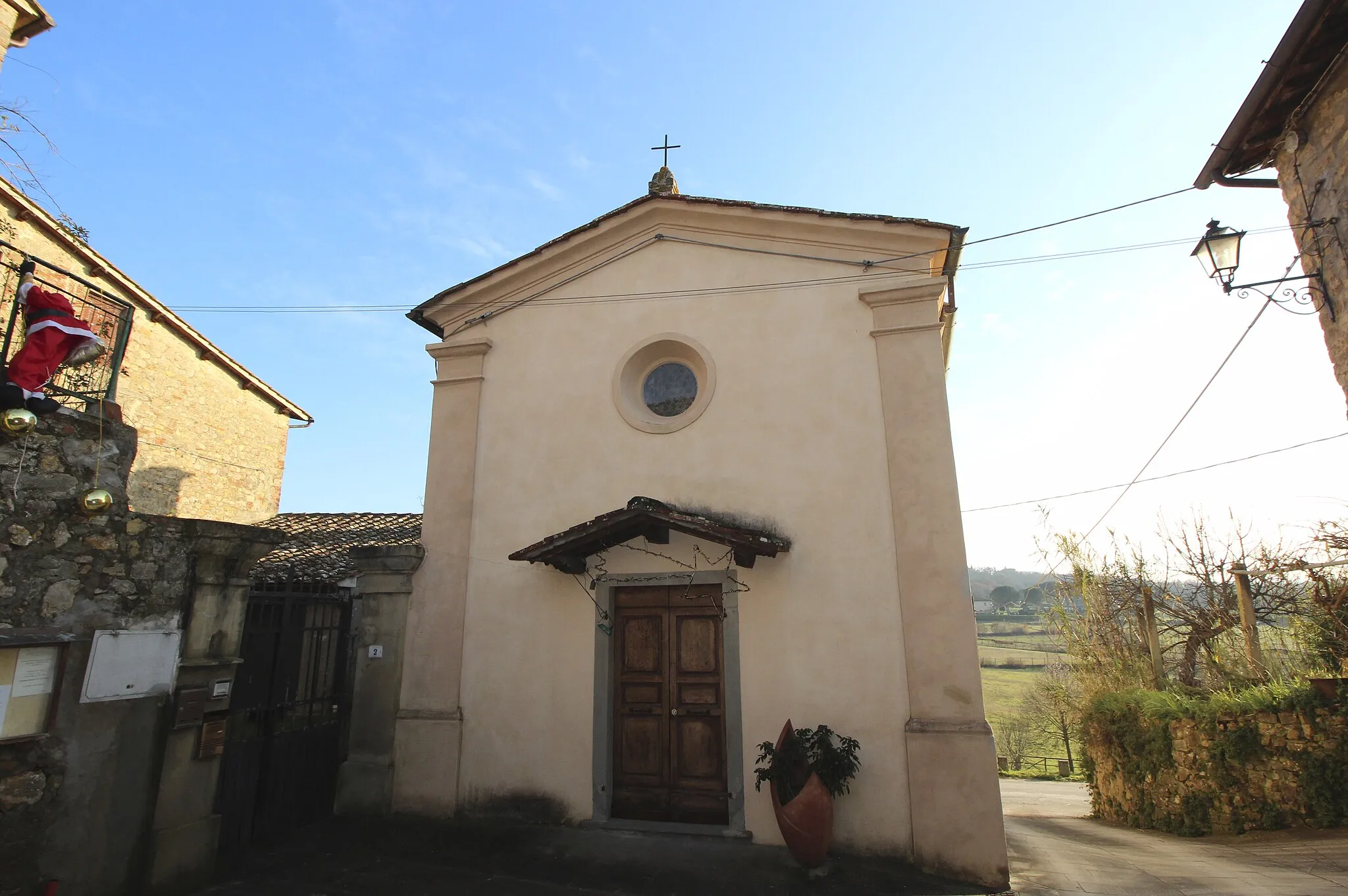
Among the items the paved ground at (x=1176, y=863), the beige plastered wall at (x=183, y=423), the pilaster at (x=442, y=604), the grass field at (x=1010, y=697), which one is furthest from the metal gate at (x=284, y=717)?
the grass field at (x=1010, y=697)

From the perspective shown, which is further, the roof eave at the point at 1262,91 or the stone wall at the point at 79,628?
the roof eave at the point at 1262,91

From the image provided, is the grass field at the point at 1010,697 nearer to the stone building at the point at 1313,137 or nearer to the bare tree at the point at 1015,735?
the bare tree at the point at 1015,735

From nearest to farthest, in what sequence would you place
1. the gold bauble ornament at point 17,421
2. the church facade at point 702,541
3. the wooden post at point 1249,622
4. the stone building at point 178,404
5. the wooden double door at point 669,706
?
the gold bauble ornament at point 17,421 → the church facade at point 702,541 → the wooden double door at point 669,706 → the wooden post at point 1249,622 → the stone building at point 178,404

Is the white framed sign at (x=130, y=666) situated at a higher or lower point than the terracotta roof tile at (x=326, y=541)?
lower

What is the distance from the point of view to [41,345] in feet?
15.3

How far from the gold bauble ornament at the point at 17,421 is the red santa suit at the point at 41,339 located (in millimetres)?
129

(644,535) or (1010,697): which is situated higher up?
(644,535)

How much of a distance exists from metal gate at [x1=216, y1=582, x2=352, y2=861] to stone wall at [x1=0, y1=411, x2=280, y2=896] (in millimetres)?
1063

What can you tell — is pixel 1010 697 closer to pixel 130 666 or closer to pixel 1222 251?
pixel 1222 251

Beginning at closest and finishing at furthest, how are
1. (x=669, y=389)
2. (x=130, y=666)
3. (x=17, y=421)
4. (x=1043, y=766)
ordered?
1. (x=17, y=421)
2. (x=130, y=666)
3. (x=669, y=389)
4. (x=1043, y=766)

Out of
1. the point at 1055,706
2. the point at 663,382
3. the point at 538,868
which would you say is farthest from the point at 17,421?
the point at 1055,706

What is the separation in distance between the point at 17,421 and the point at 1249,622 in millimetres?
11656

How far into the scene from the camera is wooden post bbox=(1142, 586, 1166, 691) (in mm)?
9562

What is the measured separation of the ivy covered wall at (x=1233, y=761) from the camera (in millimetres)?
6797
